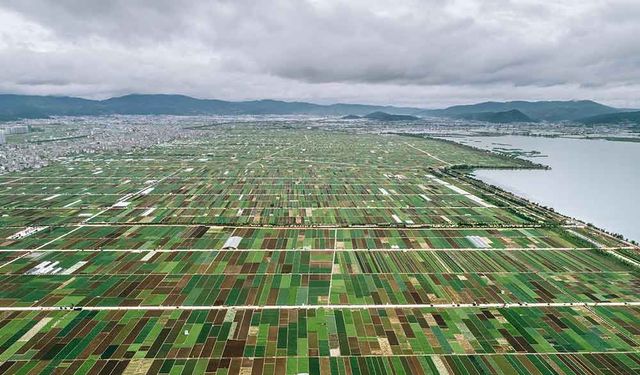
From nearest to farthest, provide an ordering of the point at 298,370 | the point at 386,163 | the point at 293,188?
the point at 298,370, the point at 293,188, the point at 386,163

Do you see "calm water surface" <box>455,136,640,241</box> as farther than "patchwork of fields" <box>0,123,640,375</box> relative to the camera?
Yes

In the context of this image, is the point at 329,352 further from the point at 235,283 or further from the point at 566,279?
the point at 566,279

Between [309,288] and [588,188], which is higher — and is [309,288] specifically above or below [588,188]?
below

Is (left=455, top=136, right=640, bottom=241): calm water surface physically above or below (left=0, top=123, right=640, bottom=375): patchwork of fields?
above

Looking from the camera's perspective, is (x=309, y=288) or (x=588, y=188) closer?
(x=309, y=288)

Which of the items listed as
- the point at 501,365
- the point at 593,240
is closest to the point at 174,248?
the point at 501,365

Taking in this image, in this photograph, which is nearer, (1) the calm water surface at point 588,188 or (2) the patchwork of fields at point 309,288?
(2) the patchwork of fields at point 309,288

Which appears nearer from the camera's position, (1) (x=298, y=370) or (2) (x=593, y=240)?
(1) (x=298, y=370)

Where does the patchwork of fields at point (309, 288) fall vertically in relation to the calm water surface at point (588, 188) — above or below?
below
